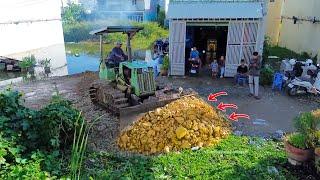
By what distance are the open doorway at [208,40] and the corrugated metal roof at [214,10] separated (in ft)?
7.24

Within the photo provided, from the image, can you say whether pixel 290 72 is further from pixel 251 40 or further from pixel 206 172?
pixel 206 172

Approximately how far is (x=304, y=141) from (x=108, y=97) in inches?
206

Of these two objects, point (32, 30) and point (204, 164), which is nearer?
point (204, 164)

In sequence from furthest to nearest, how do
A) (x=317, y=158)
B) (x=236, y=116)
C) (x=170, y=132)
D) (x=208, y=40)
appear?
(x=208, y=40) → (x=236, y=116) → (x=170, y=132) → (x=317, y=158)

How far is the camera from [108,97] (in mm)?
8945

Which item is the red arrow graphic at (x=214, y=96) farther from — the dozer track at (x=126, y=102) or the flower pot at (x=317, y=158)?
the flower pot at (x=317, y=158)

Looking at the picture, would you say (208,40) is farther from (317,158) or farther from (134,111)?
(317,158)

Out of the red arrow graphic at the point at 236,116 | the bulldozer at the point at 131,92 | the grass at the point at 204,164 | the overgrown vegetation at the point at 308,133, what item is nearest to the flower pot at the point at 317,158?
the overgrown vegetation at the point at 308,133

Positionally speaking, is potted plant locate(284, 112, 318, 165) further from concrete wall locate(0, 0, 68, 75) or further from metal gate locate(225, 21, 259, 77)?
concrete wall locate(0, 0, 68, 75)

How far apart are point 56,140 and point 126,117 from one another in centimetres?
235

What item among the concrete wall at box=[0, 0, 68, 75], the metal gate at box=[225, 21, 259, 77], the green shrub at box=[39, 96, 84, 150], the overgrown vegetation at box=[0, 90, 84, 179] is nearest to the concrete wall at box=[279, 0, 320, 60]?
the metal gate at box=[225, 21, 259, 77]

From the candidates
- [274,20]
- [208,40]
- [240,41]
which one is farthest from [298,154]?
[274,20]

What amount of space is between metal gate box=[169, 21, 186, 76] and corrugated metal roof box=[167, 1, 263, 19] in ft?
1.43

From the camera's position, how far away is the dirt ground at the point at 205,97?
8000 millimetres
